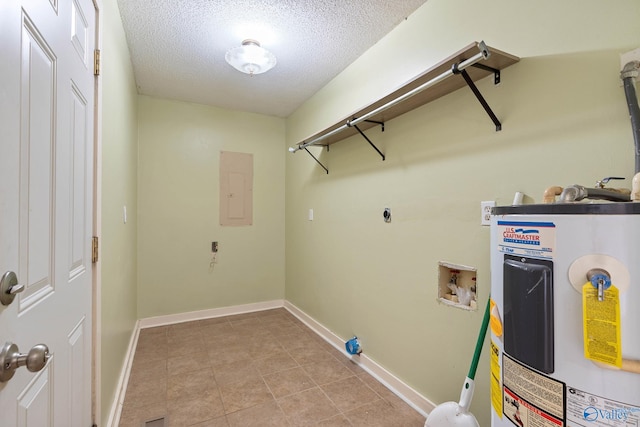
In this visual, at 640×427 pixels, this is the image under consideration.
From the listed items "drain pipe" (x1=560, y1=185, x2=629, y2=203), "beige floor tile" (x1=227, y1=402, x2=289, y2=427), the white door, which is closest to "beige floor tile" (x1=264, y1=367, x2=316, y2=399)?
"beige floor tile" (x1=227, y1=402, x2=289, y2=427)

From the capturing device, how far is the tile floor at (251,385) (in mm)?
1844

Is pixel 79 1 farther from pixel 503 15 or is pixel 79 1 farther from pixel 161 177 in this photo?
pixel 161 177

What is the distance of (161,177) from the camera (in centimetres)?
341

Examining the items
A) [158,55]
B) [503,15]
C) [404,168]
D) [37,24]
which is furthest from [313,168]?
[37,24]

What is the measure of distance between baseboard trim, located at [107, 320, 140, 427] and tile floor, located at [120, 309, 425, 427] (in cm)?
4

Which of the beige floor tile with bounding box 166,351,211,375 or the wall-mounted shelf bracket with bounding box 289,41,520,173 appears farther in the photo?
the beige floor tile with bounding box 166,351,211,375

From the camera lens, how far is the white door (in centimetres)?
→ 66

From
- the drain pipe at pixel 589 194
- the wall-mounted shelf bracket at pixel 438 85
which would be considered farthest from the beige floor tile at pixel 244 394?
the drain pipe at pixel 589 194

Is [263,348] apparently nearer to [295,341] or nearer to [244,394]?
[295,341]

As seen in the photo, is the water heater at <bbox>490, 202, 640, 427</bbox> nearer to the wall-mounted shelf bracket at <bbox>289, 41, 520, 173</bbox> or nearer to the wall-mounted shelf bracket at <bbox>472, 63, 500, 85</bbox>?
the wall-mounted shelf bracket at <bbox>289, 41, 520, 173</bbox>

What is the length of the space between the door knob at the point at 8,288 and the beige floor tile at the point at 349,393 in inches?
72.4

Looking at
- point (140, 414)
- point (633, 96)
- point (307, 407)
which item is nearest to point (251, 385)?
point (307, 407)

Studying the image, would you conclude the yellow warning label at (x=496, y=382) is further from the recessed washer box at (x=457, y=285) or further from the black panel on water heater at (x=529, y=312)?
the recessed washer box at (x=457, y=285)

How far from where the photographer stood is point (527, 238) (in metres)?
0.86
